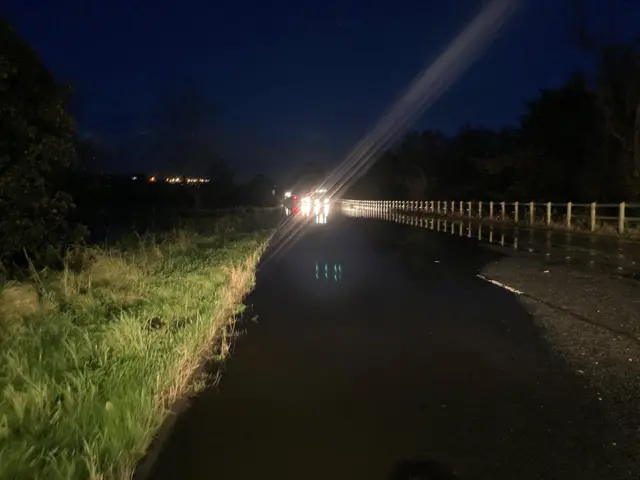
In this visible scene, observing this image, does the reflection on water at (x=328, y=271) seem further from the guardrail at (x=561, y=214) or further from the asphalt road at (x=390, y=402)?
the guardrail at (x=561, y=214)

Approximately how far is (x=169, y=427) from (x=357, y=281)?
9254mm

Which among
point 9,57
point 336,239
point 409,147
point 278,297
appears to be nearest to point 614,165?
point 336,239

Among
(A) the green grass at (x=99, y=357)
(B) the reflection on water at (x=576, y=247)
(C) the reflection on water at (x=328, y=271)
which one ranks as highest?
(A) the green grass at (x=99, y=357)

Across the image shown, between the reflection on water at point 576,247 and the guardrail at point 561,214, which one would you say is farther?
the guardrail at point 561,214

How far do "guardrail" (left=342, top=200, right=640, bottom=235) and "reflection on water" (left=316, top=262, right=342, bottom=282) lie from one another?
15.4m

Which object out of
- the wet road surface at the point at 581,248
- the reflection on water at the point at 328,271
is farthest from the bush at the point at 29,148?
the wet road surface at the point at 581,248

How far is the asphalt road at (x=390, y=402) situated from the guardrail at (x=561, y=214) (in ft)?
64.7

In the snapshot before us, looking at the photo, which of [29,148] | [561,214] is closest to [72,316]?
→ [29,148]

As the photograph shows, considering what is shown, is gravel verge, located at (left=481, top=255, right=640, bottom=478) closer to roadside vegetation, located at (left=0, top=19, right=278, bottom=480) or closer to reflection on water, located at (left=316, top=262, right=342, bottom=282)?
reflection on water, located at (left=316, top=262, right=342, bottom=282)

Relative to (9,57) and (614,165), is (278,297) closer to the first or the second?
(9,57)

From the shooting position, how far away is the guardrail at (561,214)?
29031mm

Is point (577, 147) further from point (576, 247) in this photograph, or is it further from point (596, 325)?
point (596, 325)

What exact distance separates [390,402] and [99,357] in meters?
3.01

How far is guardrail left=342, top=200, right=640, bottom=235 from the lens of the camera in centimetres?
2903
